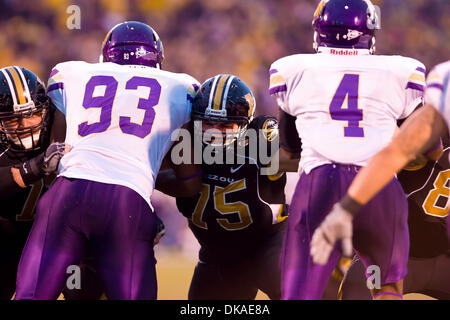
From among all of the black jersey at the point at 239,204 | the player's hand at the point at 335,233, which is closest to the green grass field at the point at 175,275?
the black jersey at the point at 239,204

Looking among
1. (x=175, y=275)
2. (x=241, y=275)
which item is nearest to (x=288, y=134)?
→ (x=241, y=275)

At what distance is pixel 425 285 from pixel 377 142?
47.6 inches

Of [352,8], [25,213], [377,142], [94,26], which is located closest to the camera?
[377,142]

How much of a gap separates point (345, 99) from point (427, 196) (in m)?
1.01

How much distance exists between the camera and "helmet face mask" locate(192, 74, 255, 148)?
125 inches

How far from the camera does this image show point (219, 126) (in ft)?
10.6

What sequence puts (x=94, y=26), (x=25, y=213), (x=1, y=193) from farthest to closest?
1. (x=94, y=26)
2. (x=25, y=213)
3. (x=1, y=193)

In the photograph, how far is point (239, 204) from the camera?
346 cm

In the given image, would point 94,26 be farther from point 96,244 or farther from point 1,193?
point 96,244

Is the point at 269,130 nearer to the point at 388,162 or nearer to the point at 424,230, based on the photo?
the point at 424,230

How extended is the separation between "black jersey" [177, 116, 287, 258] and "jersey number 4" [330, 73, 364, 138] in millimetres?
749

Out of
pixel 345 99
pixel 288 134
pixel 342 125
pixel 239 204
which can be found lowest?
pixel 239 204

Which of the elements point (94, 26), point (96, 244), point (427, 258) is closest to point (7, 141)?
point (96, 244)

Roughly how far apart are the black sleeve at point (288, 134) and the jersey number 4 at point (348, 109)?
0.33 m
